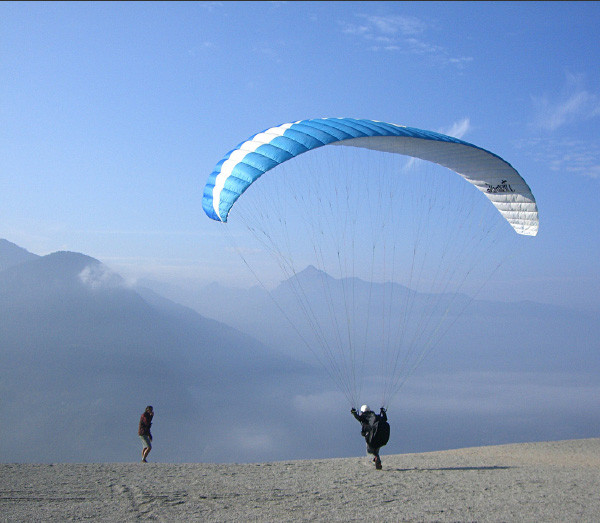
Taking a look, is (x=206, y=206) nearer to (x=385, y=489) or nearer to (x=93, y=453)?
(x=385, y=489)

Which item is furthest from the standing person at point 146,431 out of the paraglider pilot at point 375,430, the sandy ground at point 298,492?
the paraglider pilot at point 375,430

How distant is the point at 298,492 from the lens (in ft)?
29.7

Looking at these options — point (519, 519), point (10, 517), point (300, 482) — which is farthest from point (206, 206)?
point (519, 519)

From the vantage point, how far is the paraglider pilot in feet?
37.1

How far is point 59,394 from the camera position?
199375 mm

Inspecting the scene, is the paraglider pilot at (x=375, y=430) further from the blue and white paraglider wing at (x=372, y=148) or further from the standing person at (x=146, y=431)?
the blue and white paraglider wing at (x=372, y=148)

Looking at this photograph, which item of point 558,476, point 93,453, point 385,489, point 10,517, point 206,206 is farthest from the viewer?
point 93,453

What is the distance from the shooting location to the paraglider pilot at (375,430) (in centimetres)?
1130

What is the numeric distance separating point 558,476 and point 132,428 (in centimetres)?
20294

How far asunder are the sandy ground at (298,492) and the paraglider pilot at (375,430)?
0.42 m

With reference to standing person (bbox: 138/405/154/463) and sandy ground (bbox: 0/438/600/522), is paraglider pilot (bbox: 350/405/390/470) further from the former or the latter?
standing person (bbox: 138/405/154/463)

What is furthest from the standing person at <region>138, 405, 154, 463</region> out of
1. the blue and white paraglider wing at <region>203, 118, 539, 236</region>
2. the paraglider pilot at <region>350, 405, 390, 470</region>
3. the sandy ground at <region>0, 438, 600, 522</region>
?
the blue and white paraglider wing at <region>203, 118, 539, 236</region>

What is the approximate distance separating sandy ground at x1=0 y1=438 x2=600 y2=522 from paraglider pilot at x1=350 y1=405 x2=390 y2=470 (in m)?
0.42

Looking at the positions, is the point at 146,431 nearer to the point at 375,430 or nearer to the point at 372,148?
the point at 375,430
